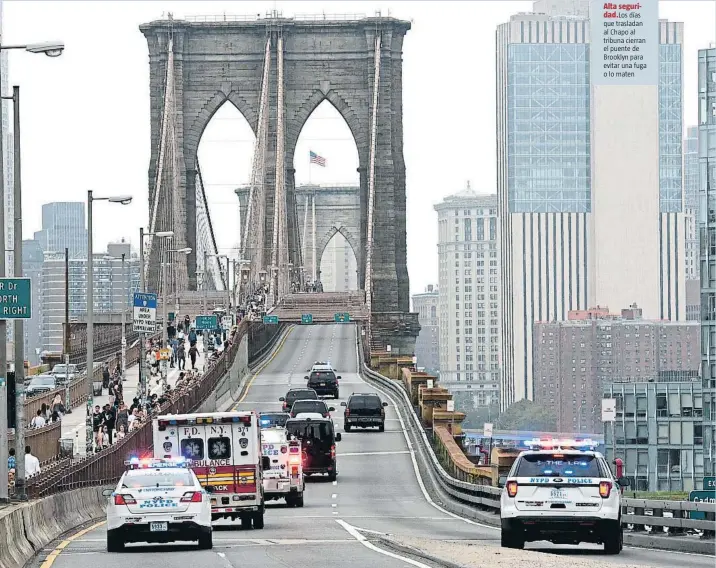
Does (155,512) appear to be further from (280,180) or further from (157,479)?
(280,180)

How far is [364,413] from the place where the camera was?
7119 centimetres

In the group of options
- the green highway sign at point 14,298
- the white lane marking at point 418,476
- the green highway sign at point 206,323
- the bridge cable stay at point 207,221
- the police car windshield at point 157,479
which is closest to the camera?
the police car windshield at point 157,479

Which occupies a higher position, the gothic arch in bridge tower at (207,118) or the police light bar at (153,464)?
the gothic arch in bridge tower at (207,118)

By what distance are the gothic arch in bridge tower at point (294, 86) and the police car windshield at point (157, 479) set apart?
124335mm

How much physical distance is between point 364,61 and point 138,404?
95768 millimetres

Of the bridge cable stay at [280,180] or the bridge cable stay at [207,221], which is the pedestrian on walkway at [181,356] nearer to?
the bridge cable stay at [280,180]

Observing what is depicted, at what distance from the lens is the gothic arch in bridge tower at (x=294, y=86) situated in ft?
502

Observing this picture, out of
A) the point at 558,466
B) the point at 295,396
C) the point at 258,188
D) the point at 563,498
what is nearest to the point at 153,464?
the point at 558,466

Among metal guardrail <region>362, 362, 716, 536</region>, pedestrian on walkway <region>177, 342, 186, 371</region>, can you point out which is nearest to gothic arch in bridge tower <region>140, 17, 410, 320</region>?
pedestrian on walkway <region>177, 342, 186, 371</region>

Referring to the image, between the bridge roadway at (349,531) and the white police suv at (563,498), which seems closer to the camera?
the bridge roadway at (349,531)

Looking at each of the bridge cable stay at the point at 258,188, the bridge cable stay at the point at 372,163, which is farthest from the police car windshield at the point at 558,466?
the bridge cable stay at the point at 258,188

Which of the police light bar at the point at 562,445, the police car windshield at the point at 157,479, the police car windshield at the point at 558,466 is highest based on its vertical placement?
the police light bar at the point at 562,445

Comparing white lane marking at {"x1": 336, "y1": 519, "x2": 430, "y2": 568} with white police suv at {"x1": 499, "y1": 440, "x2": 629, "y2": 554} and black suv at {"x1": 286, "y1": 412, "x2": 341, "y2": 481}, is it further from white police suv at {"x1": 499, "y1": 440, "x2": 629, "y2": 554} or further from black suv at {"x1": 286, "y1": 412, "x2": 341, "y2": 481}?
black suv at {"x1": 286, "y1": 412, "x2": 341, "y2": 481}

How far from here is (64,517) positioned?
110 feet
